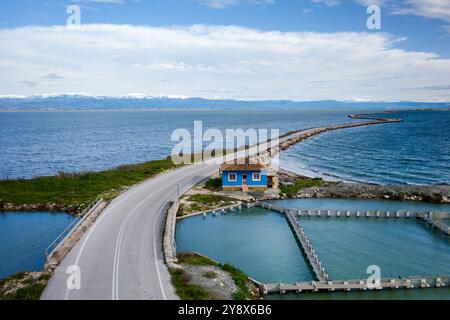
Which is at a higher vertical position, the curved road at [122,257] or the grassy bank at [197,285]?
the curved road at [122,257]

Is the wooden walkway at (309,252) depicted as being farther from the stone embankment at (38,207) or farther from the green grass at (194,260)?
the stone embankment at (38,207)

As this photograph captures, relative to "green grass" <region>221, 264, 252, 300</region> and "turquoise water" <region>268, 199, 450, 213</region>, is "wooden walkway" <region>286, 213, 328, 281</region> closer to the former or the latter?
"green grass" <region>221, 264, 252, 300</region>

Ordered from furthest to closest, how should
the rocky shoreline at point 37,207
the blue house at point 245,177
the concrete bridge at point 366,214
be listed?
1. the blue house at point 245,177
2. the rocky shoreline at point 37,207
3. the concrete bridge at point 366,214

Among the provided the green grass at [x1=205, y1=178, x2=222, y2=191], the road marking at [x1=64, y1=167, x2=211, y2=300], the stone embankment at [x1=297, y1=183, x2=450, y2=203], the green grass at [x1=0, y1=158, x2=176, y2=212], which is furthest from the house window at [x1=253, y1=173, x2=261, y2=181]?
the green grass at [x1=0, y1=158, x2=176, y2=212]

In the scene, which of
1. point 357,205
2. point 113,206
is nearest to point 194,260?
point 113,206

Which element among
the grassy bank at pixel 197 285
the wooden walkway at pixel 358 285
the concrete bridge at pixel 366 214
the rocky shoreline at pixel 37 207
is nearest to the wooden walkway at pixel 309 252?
the wooden walkway at pixel 358 285

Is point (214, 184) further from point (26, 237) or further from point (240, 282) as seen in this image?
point (240, 282)
